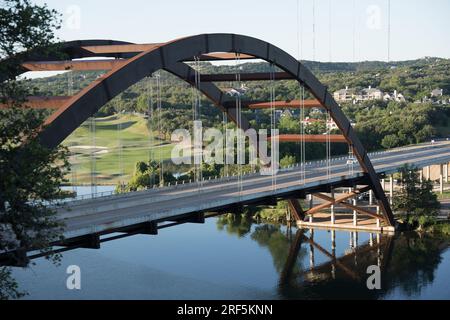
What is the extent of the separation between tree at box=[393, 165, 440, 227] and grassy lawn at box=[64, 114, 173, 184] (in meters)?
32.1

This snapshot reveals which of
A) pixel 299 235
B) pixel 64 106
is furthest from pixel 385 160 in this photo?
pixel 64 106

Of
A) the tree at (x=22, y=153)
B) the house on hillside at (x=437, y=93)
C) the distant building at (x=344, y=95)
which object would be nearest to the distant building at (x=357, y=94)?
the distant building at (x=344, y=95)

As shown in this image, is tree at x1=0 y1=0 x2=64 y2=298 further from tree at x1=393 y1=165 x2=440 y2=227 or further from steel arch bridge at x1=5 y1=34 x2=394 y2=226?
tree at x1=393 y1=165 x2=440 y2=227

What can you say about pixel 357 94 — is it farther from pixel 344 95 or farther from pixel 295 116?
pixel 295 116

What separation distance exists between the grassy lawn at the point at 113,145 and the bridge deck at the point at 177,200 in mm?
31613

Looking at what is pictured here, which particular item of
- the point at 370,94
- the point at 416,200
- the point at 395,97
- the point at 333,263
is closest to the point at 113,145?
the point at 416,200

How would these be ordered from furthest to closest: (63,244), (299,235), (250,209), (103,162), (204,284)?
(103,162) → (250,209) → (299,235) → (204,284) → (63,244)

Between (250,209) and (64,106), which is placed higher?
(64,106)

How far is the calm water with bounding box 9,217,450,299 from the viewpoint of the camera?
100 feet

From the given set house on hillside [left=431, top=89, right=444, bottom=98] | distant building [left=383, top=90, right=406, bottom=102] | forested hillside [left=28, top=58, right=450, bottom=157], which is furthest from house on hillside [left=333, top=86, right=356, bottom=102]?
house on hillside [left=431, top=89, right=444, bottom=98]

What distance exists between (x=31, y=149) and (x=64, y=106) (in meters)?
5.49
